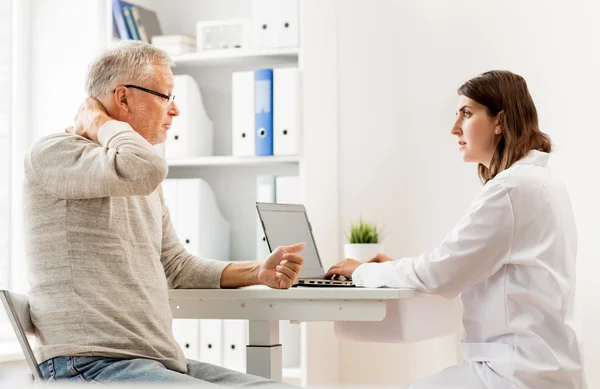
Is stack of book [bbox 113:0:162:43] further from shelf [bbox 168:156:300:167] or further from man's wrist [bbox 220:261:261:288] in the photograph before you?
man's wrist [bbox 220:261:261:288]

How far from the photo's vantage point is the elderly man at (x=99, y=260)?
1.71 meters

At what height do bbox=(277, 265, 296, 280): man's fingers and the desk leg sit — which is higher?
bbox=(277, 265, 296, 280): man's fingers

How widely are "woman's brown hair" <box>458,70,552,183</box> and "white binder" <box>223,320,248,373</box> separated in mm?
1363

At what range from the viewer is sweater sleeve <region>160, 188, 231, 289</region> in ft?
7.18

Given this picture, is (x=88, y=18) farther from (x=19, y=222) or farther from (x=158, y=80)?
(x=158, y=80)

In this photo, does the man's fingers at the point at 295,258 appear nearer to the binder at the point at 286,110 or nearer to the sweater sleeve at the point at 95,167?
the sweater sleeve at the point at 95,167

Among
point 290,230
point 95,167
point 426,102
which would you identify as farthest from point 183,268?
point 426,102

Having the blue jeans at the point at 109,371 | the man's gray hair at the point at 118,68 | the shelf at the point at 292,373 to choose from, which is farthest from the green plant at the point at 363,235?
the blue jeans at the point at 109,371

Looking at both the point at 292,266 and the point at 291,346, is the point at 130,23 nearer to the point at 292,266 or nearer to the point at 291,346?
the point at 291,346

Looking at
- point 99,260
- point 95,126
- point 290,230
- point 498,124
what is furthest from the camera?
point 290,230

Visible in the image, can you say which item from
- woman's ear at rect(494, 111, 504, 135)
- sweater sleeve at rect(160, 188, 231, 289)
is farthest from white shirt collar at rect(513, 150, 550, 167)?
sweater sleeve at rect(160, 188, 231, 289)

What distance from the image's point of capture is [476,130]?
7.54ft

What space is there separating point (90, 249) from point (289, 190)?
1.59m

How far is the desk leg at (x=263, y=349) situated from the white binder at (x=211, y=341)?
1.13 m
